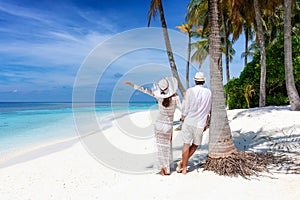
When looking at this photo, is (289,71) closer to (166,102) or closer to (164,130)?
(166,102)

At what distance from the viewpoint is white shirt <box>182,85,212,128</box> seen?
3988 mm

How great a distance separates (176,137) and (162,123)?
4866mm

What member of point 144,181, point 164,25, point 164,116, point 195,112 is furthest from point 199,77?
point 164,25

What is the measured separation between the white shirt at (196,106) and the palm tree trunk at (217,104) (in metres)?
0.42

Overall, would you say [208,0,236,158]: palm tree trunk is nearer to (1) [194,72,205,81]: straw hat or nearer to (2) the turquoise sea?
(1) [194,72,205,81]: straw hat

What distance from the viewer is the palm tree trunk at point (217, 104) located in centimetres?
430

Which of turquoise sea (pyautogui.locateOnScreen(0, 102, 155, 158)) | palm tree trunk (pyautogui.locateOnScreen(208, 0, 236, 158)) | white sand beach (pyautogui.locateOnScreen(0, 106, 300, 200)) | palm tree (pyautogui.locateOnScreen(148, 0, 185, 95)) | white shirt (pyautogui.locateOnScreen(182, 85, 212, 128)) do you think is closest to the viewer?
white sand beach (pyautogui.locateOnScreen(0, 106, 300, 200))

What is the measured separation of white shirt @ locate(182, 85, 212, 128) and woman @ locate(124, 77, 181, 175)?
22 cm

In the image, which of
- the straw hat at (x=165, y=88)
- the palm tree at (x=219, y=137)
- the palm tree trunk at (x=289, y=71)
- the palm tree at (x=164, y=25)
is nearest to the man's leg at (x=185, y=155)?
the palm tree at (x=219, y=137)

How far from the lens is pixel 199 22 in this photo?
2038 centimetres

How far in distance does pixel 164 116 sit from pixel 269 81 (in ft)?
33.2

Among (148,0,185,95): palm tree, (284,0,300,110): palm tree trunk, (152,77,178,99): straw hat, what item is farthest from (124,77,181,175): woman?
(284,0,300,110): palm tree trunk

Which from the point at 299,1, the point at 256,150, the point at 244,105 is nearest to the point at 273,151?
the point at 256,150

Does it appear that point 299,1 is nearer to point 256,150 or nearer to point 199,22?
point 199,22
